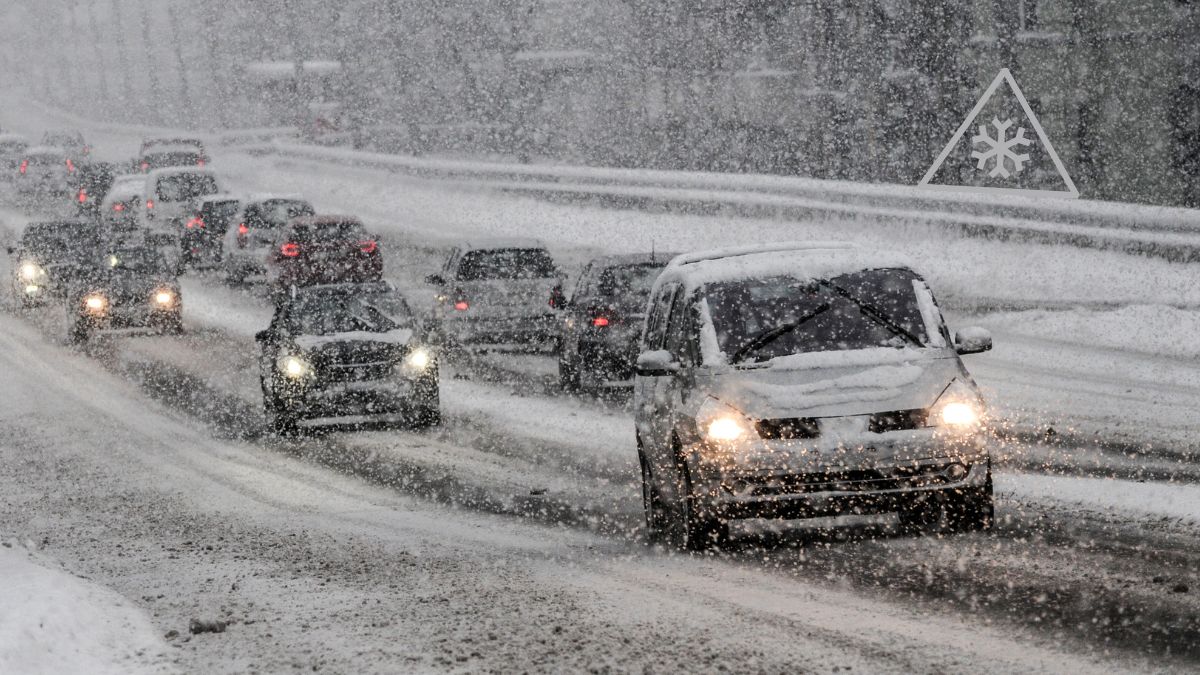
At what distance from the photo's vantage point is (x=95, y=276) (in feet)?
97.8

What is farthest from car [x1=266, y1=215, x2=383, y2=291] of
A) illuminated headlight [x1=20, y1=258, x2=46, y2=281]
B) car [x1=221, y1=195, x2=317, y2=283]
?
illuminated headlight [x1=20, y1=258, x2=46, y2=281]

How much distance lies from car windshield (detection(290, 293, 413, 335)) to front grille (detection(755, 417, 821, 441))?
375 inches

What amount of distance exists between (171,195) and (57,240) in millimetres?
6257

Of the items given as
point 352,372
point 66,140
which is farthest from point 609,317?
point 66,140

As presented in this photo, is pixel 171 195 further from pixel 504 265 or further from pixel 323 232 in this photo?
pixel 504 265

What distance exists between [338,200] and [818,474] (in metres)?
38.1

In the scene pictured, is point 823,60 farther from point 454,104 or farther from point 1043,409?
point 454,104

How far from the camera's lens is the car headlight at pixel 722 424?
10273 mm

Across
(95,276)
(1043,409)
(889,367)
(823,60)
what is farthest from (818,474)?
(823,60)

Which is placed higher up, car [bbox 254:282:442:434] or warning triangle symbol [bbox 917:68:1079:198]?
warning triangle symbol [bbox 917:68:1079:198]

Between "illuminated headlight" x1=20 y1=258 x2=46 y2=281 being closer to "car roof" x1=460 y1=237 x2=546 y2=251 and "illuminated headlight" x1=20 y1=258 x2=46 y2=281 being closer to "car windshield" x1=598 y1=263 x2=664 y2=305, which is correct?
"car roof" x1=460 y1=237 x2=546 y2=251

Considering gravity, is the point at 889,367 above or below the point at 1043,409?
above

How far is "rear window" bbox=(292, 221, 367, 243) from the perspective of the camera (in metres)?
30.5

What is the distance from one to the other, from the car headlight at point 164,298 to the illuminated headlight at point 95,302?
799mm
